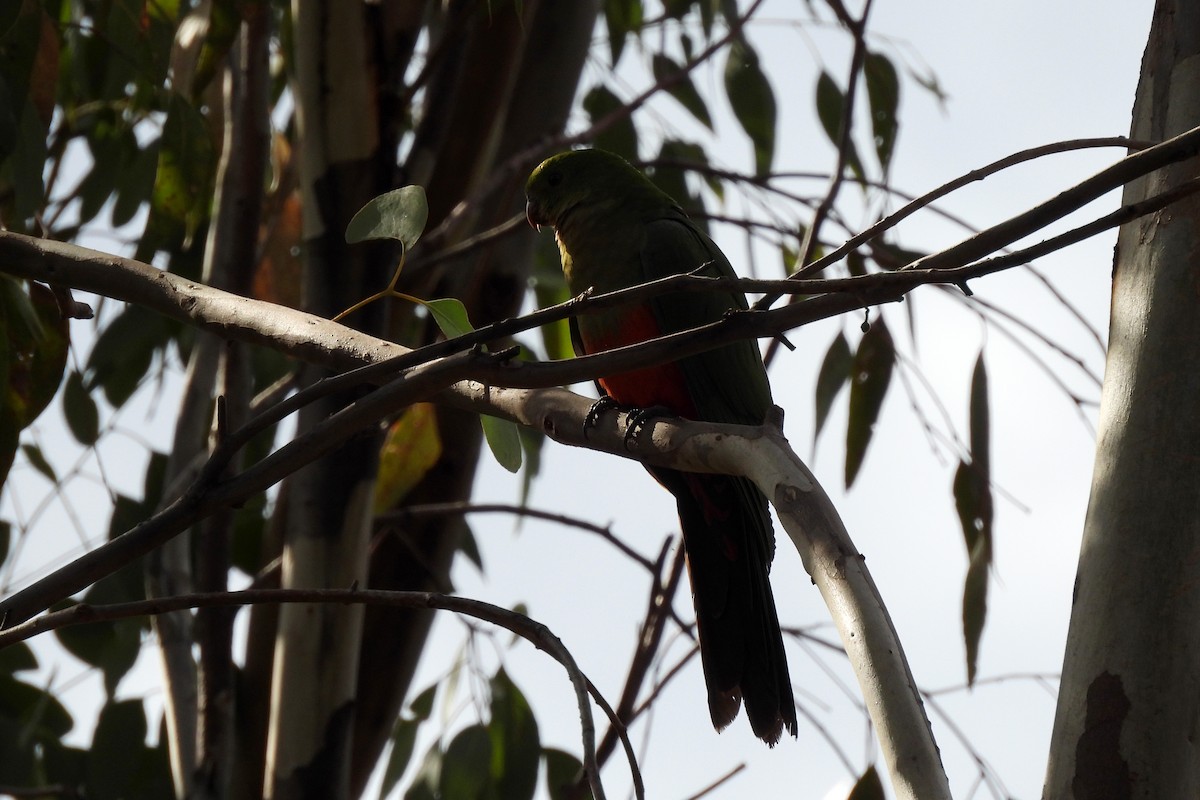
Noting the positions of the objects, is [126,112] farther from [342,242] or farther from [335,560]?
[335,560]

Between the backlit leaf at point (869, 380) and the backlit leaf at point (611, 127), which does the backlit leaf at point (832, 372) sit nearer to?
the backlit leaf at point (869, 380)

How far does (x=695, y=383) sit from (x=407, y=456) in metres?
0.61

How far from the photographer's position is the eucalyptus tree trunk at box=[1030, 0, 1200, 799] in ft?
3.44

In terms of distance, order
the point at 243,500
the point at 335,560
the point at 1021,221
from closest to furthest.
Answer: the point at 1021,221
the point at 243,500
the point at 335,560

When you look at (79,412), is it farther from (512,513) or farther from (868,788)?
(868,788)

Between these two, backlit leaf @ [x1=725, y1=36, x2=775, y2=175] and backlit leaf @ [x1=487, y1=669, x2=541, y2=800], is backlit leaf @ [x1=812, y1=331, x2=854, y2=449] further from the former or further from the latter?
backlit leaf @ [x1=487, y1=669, x2=541, y2=800]

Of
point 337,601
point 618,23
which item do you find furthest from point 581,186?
point 337,601

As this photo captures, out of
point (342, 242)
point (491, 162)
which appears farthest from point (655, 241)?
point (342, 242)

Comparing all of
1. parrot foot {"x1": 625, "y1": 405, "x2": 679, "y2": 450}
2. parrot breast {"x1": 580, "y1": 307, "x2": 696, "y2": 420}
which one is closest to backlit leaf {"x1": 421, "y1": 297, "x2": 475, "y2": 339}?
parrot foot {"x1": 625, "y1": 405, "x2": 679, "y2": 450}

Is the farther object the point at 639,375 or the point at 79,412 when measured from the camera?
the point at 79,412

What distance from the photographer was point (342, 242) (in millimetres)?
2191

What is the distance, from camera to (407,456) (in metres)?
2.43

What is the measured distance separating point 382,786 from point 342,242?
1552mm

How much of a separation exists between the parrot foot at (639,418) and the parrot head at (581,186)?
600mm
